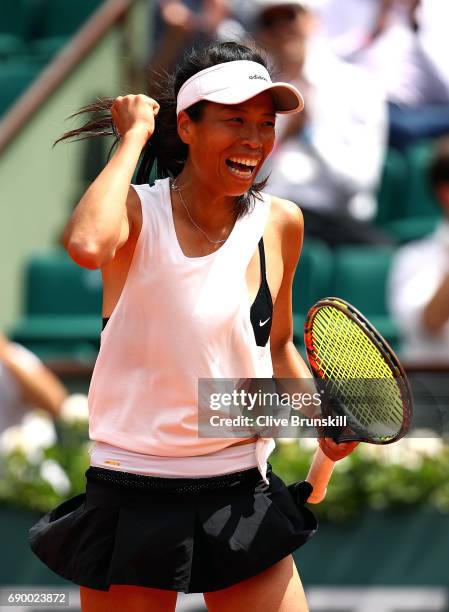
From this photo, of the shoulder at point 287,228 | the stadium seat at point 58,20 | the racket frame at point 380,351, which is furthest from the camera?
the stadium seat at point 58,20

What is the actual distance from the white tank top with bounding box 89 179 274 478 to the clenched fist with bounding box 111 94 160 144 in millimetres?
172

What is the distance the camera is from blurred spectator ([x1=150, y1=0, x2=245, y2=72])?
21.6 feet

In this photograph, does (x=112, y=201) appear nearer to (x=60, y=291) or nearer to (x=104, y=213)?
(x=104, y=213)

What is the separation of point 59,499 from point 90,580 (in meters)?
2.15

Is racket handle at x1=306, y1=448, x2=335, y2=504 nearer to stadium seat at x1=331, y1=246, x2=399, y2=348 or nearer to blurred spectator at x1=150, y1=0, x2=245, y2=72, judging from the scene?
stadium seat at x1=331, y1=246, x2=399, y2=348

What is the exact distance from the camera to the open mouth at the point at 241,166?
103 inches

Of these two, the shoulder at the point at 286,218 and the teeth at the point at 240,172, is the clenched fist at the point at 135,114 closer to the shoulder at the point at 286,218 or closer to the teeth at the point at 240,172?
the teeth at the point at 240,172

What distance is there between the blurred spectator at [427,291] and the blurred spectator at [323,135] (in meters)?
0.68

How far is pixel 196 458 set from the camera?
104 inches

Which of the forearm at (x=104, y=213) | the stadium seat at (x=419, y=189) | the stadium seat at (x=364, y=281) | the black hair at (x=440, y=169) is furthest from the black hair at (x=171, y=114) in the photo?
the stadium seat at (x=419, y=189)

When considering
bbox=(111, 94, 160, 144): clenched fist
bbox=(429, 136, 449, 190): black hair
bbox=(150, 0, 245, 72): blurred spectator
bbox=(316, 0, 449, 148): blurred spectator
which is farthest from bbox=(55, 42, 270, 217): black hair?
bbox=(316, 0, 449, 148): blurred spectator

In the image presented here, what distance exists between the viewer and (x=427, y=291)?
5.25m

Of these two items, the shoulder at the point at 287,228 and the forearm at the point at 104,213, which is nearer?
the forearm at the point at 104,213

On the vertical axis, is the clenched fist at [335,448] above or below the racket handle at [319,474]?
above
